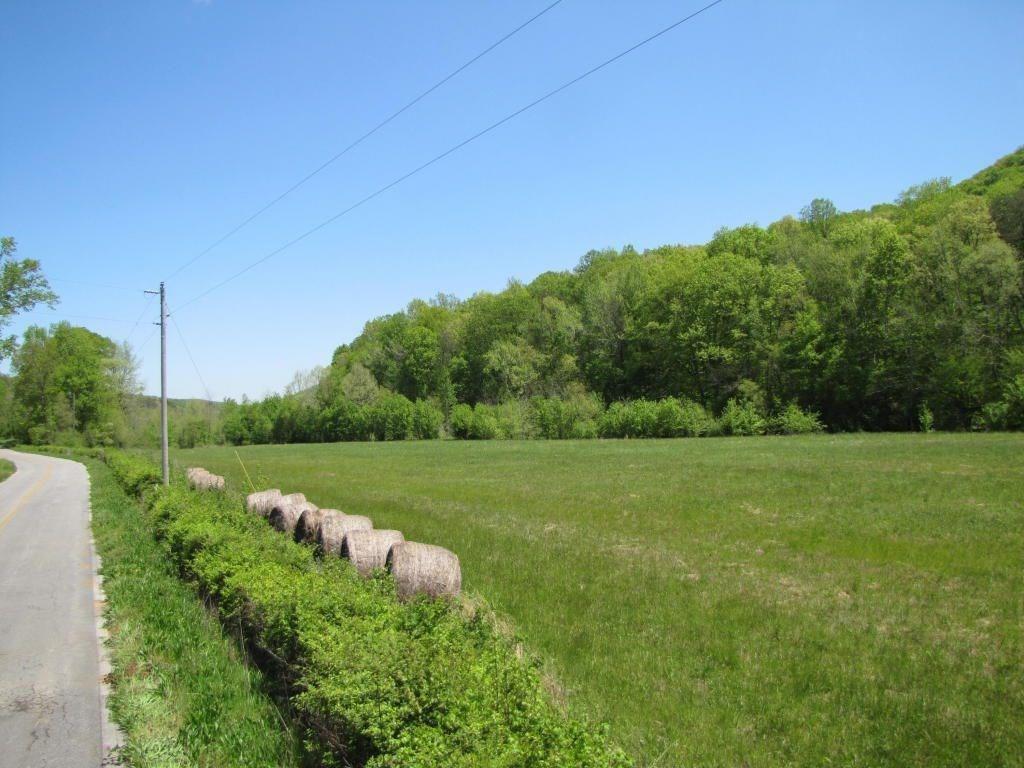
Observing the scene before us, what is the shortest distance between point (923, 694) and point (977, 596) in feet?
13.5

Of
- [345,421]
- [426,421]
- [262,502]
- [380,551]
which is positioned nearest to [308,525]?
[380,551]

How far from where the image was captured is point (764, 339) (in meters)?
67.2

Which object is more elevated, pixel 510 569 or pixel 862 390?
pixel 862 390

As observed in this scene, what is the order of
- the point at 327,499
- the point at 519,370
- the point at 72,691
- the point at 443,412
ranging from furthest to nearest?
the point at 443,412 → the point at 519,370 → the point at 327,499 → the point at 72,691

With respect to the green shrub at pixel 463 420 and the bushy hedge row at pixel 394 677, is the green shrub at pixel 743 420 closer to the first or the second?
the green shrub at pixel 463 420

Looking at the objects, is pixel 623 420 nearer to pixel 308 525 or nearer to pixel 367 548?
pixel 308 525

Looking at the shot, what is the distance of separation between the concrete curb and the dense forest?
5100 centimetres

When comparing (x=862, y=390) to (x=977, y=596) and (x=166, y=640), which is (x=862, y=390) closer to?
(x=977, y=596)

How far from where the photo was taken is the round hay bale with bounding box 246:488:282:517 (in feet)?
54.7

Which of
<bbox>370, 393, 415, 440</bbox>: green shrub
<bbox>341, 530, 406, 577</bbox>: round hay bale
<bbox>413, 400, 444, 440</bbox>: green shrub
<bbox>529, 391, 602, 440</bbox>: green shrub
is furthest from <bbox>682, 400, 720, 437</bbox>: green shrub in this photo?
<bbox>341, 530, 406, 577</bbox>: round hay bale

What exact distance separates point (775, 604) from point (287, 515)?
34.1 ft

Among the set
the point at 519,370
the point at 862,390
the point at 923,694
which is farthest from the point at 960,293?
the point at 923,694

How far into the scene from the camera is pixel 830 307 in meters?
65.1

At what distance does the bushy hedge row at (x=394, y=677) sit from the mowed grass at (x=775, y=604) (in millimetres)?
1726
